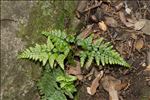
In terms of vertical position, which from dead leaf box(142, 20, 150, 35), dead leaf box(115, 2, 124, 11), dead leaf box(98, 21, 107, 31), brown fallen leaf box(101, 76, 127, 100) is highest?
dead leaf box(115, 2, 124, 11)

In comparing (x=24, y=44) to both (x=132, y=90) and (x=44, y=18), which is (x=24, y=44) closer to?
(x=44, y=18)

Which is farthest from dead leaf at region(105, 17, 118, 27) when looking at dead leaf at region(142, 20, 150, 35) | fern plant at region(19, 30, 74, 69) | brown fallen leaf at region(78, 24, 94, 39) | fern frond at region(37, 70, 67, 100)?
fern frond at region(37, 70, 67, 100)

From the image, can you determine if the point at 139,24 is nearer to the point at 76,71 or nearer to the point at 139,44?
the point at 139,44

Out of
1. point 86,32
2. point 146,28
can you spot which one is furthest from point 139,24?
point 86,32

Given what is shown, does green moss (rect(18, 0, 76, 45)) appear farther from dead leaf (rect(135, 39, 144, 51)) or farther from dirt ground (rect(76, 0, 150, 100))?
dead leaf (rect(135, 39, 144, 51))

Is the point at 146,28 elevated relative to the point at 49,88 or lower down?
elevated

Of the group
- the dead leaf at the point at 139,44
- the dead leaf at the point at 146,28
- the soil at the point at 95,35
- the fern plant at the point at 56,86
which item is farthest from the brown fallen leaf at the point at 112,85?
the dead leaf at the point at 146,28

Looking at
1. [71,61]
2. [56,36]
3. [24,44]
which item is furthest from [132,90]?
[24,44]
